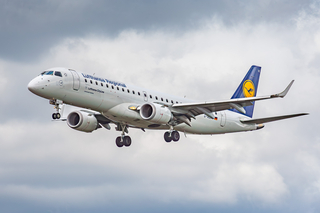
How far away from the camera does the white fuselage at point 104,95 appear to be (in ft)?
138

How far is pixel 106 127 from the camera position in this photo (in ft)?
167

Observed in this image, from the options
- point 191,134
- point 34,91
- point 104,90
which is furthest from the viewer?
point 191,134

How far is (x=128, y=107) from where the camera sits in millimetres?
45688

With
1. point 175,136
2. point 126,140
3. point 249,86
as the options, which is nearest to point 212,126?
point 175,136

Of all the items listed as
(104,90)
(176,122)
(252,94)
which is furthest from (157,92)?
(252,94)

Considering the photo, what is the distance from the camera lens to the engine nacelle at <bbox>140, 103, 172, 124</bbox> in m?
45.5

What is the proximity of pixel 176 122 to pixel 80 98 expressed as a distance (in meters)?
9.51

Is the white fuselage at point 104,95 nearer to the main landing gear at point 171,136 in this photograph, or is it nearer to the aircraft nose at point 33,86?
the aircraft nose at point 33,86

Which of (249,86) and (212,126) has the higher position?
(249,86)

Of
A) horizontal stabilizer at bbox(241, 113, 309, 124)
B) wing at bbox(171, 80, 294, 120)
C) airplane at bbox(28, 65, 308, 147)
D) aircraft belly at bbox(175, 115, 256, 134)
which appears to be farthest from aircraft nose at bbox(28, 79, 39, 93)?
horizontal stabilizer at bbox(241, 113, 309, 124)

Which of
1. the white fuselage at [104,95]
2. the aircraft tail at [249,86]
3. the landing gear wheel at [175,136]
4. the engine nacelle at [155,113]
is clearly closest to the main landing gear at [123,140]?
the white fuselage at [104,95]

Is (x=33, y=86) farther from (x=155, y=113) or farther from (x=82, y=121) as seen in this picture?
(x=155, y=113)

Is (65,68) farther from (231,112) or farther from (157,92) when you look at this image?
(231,112)

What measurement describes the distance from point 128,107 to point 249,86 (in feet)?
65.3
